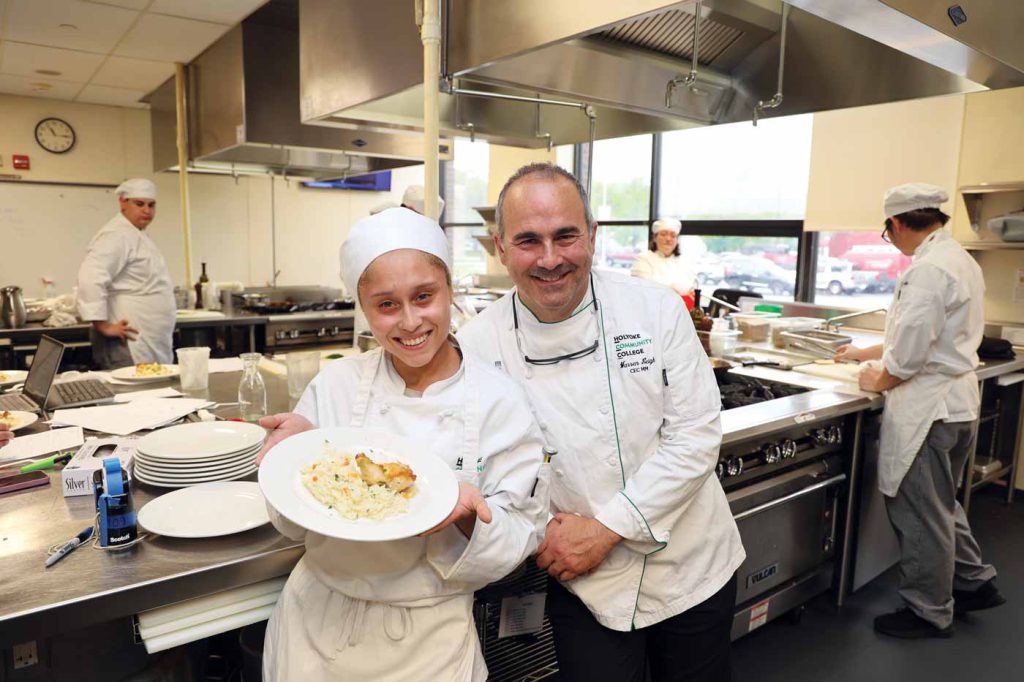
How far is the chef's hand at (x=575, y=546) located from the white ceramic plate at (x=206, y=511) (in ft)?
1.94

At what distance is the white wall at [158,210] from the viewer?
605 centimetres

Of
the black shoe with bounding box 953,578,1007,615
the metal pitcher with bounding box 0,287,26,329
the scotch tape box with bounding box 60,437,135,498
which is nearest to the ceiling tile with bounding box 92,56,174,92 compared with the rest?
the metal pitcher with bounding box 0,287,26,329

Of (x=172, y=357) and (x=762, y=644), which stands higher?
(x=172, y=357)


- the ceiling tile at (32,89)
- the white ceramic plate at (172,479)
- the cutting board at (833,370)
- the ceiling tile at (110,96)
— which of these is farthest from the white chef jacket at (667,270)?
the ceiling tile at (32,89)

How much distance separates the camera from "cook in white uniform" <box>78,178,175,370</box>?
13.1ft

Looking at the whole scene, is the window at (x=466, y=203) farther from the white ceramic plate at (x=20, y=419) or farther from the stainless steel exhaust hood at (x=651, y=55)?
the white ceramic plate at (x=20, y=419)

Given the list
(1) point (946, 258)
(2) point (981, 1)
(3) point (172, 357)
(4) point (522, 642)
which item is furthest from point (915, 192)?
(3) point (172, 357)

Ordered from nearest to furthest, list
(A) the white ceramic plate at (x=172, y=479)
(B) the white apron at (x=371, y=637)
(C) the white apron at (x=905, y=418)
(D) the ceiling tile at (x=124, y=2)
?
(B) the white apron at (x=371, y=637), (A) the white ceramic plate at (x=172, y=479), (C) the white apron at (x=905, y=418), (D) the ceiling tile at (x=124, y=2)

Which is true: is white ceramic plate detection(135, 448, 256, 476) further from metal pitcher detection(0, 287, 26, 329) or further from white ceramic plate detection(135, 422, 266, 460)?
metal pitcher detection(0, 287, 26, 329)

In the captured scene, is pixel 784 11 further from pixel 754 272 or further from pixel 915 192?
pixel 754 272

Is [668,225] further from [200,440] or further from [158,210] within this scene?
[158,210]

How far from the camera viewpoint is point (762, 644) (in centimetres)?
258

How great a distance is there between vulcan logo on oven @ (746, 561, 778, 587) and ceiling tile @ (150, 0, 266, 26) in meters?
3.74

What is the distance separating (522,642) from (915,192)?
2274mm
